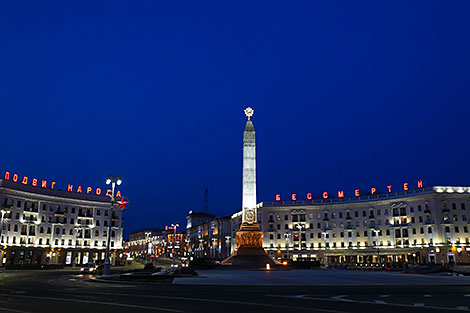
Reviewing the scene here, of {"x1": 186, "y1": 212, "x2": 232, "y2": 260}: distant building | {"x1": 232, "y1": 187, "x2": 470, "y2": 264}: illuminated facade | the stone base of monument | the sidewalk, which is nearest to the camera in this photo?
the sidewalk

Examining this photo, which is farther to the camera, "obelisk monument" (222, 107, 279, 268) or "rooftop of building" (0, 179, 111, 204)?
"rooftop of building" (0, 179, 111, 204)

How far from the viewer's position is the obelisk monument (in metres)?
57.7

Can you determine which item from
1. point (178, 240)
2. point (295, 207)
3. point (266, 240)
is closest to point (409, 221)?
point (295, 207)

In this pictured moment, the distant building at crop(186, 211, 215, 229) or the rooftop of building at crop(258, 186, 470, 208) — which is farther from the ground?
the rooftop of building at crop(258, 186, 470, 208)

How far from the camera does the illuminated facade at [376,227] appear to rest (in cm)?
8044

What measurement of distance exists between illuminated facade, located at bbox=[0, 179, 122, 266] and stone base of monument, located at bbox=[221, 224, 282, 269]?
30025 millimetres

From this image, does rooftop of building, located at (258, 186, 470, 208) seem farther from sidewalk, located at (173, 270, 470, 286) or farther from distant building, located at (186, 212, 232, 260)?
sidewalk, located at (173, 270, 470, 286)

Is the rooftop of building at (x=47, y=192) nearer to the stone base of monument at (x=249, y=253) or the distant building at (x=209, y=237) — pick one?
the distant building at (x=209, y=237)

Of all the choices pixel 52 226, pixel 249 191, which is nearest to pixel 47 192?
pixel 52 226

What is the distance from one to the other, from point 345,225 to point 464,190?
2662 cm

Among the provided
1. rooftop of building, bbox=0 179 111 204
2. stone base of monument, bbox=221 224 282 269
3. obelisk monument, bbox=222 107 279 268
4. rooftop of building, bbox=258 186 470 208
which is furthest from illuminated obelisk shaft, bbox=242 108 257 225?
rooftop of building, bbox=0 179 111 204

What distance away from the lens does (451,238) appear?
79.8m

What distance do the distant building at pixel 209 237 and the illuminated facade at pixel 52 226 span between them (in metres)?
32.1

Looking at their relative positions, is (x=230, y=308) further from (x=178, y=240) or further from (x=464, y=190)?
(x=178, y=240)
